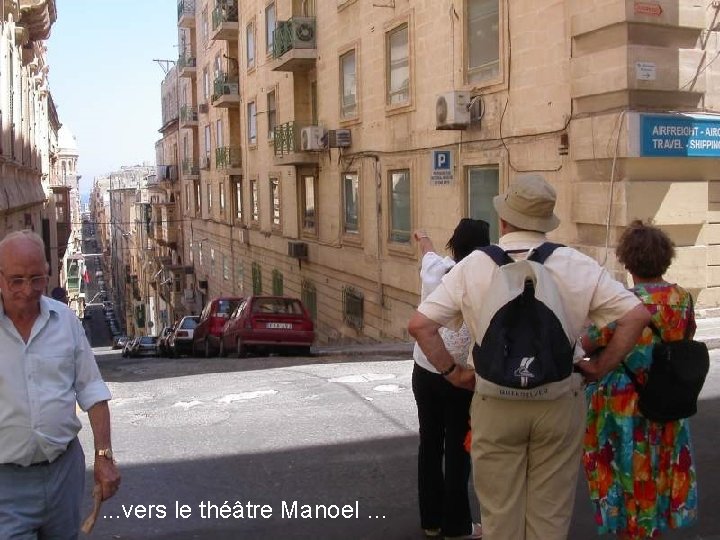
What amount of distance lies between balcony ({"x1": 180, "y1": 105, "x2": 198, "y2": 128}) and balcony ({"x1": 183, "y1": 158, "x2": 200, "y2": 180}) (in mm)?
1840

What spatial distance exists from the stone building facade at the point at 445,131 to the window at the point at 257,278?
0.11 meters

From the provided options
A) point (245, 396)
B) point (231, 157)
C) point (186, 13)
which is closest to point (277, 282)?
point (231, 157)

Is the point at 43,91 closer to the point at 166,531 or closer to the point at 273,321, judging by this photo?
the point at 273,321

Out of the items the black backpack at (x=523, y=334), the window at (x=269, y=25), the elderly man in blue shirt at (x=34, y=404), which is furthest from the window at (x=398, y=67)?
the elderly man in blue shirt at (x=34, y=404)

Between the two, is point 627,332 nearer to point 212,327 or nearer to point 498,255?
point 498,255

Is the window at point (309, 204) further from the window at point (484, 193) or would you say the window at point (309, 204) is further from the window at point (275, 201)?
the window at point (484, 193)

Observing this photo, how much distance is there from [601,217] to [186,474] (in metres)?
6.61

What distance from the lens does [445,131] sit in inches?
586

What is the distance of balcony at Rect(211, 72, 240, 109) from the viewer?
105 ft

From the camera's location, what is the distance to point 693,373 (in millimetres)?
3836

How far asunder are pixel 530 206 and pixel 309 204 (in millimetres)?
19926

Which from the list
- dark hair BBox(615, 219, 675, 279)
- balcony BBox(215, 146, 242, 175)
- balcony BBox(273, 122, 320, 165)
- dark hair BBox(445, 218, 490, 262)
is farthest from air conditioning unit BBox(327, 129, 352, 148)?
dark hair BBox(615, 219, 675, 279)

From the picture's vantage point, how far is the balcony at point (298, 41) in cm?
2189

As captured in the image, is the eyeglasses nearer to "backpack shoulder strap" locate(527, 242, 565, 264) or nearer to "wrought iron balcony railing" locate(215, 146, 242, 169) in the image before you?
"backpack shoulder strap" locate(527, 242, 565, 264)
